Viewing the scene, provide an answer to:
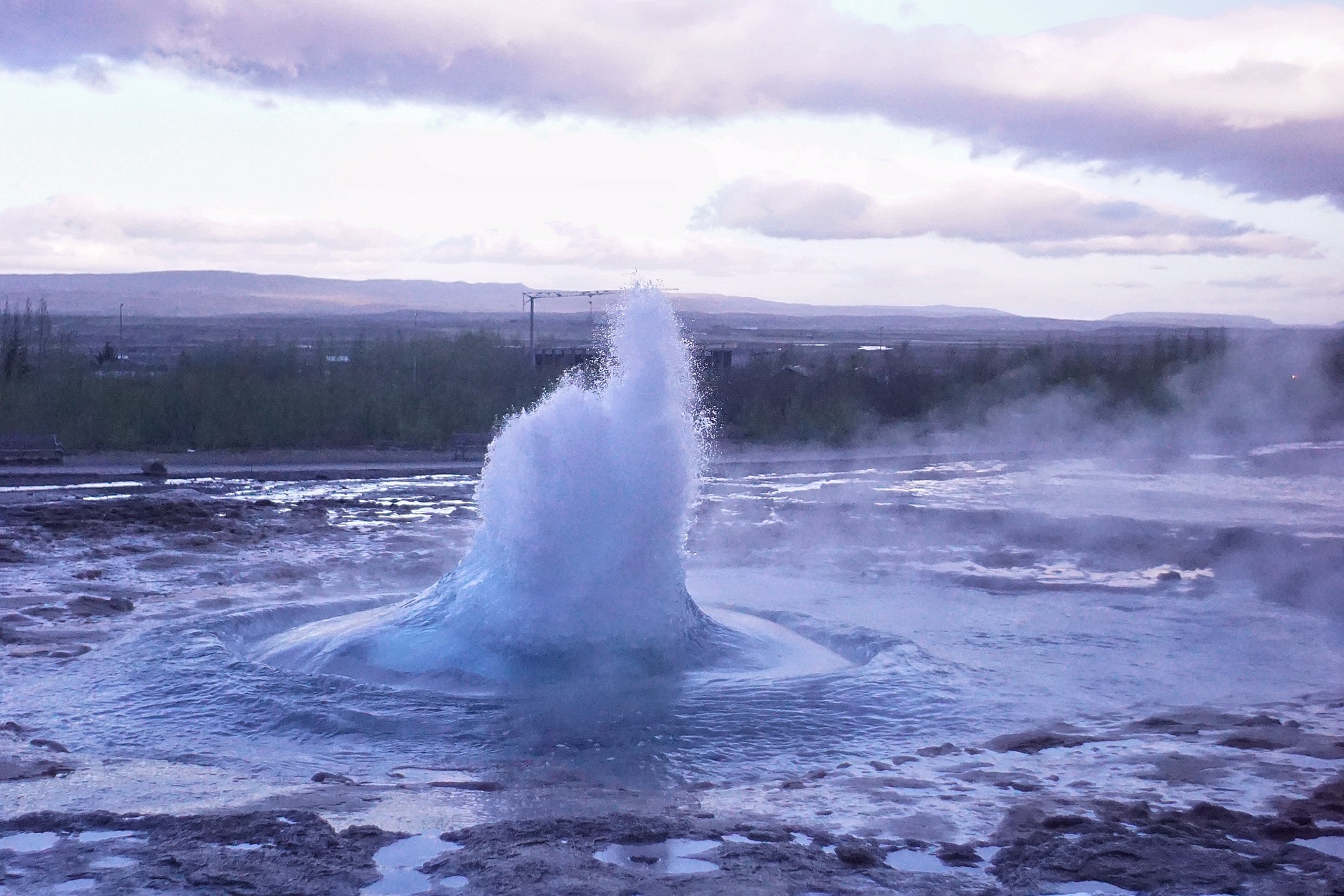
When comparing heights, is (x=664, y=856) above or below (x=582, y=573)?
below

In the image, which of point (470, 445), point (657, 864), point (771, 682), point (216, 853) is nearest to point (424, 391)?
point (470, 445)

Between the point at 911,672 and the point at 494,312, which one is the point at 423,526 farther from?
the point at 494,312

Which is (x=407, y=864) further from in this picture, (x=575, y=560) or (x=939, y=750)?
(x=575, y=560)

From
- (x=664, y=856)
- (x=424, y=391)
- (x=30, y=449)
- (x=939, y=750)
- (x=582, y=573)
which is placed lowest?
(x=939, y=750)

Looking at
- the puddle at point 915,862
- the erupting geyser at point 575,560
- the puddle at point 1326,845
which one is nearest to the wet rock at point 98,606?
the erupting geyser at point 575,560

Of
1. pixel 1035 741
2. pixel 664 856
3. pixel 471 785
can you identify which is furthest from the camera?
pixel 1035 741

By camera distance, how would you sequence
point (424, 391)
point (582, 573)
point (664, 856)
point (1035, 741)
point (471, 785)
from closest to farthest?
point (664, 856) < point (471, 785) < point (1035, 741) < point (582, 573) < point (424, 391)

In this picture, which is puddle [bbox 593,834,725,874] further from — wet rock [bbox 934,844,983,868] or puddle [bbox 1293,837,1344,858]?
puddle [bbox 1293,837,1344,858]
